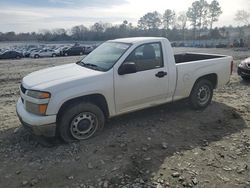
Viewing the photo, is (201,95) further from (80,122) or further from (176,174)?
(80,122)

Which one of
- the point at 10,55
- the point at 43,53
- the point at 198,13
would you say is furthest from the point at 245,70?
the point at 198,13

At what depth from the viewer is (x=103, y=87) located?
4621 mm

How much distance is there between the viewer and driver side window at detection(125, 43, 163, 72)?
16.6ft

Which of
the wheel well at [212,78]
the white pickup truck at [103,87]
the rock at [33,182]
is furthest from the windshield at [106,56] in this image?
the wheel well at [212,78]

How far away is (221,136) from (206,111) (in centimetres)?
136

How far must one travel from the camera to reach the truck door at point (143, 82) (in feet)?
16.0

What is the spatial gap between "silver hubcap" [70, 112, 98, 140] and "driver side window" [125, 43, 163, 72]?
50.5 inches

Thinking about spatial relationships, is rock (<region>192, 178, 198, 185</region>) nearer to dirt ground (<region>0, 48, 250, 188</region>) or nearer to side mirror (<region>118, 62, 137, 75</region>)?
dirt ground (<region>0, 48, 250, 188</region>)

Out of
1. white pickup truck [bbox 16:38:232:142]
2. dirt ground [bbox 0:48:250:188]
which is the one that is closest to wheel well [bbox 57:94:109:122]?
white pickup truck [bbox 16:38:232:142]

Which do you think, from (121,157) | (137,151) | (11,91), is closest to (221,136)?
(137,151)

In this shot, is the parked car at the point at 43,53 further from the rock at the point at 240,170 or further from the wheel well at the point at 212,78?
the rock at the point at 240,170

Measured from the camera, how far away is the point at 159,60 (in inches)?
211

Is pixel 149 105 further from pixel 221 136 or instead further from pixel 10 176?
pixel 10 176

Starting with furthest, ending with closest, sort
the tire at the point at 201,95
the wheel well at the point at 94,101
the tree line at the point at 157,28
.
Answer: the tree line at the point at 157,28 < the tire at the point at 201,95 < the wheel well at the point at 94,101
